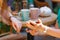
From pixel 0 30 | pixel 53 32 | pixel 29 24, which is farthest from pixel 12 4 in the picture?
pixel 53 32

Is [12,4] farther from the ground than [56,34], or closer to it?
farther from the ground

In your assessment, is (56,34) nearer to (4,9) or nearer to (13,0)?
(4,9)

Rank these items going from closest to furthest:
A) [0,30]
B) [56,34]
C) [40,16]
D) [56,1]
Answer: [56,34] < [40,16] < [0,30] < [56,1]

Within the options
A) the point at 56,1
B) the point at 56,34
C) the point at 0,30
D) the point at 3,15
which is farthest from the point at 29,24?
the point at 56,1

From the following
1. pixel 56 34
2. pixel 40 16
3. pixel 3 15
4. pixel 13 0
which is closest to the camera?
pixel 56 34

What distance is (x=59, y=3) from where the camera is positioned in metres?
2.75

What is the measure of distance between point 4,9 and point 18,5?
1.16 ft

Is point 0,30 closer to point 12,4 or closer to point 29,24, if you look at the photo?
point 12,4

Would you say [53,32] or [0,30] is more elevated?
[53,32]

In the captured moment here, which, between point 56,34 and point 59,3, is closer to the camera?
point 56,34

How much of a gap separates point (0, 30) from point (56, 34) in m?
0.80

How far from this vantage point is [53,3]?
2.79 meters

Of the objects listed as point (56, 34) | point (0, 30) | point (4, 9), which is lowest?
point (0, 30)

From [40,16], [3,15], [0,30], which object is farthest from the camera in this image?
[0,30]
